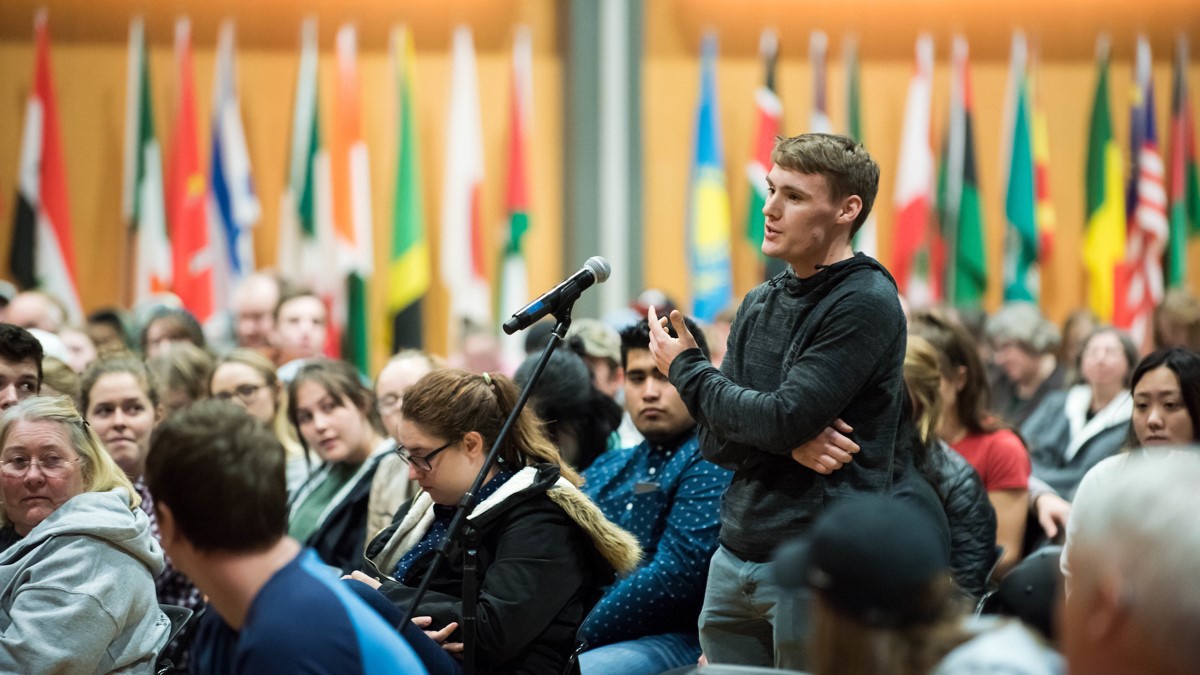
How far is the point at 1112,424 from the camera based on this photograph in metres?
4.59

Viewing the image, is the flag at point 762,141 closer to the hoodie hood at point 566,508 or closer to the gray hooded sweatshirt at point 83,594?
the hoodie hood at point 566,508

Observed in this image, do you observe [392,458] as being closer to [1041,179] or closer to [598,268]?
[598,268]

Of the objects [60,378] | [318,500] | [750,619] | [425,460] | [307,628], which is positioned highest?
[307,628]

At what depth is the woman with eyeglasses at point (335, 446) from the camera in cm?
405

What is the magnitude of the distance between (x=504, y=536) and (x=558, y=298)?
530mm

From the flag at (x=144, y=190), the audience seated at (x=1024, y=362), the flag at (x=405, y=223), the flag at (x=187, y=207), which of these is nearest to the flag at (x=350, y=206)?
the flag at (x=405, y=223)

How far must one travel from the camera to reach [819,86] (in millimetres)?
8547

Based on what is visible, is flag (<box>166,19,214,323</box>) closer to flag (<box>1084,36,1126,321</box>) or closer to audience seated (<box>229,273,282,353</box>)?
audience seated (<box>229,273,282,353</box>)

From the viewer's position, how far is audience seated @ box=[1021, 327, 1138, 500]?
495 cm

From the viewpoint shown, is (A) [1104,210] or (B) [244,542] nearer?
(B) [244,542]

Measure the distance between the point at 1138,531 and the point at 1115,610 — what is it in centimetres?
9

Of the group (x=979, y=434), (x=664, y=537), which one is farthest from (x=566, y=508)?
(x=979, y=434)

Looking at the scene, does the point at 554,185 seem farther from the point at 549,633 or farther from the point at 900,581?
the point at 900,581

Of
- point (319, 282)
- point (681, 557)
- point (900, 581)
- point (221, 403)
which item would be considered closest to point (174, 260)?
point (319, 282)
